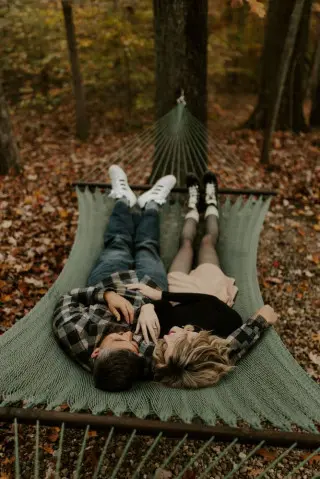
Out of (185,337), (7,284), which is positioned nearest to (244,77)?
(7,284)

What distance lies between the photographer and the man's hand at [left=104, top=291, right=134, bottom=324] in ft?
6.72

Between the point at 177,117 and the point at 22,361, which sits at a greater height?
the point at 177,117

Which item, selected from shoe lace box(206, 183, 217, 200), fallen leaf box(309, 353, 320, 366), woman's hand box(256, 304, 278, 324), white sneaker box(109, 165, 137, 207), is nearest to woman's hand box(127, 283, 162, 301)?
woman's hand box(256, 304, 278, 324)

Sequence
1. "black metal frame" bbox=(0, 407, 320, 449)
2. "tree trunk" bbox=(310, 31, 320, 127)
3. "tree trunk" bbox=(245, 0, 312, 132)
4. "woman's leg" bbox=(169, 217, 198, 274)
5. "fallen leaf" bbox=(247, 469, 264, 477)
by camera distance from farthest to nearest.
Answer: "tree trunk" bbox=(310, 31, 320, 127)
"tree trunk" bbox=(245, 0, 312, 132)
"woman's leg" bbox=(169, 217, 198, 274)
"fallen leaf" bbox=(247, 469, 264, 477)
"black metal frame" bbox=(0, 407, 320, 449)

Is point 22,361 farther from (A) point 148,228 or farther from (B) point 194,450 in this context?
(A) point 148,228

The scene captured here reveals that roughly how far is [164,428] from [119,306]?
2.56 ft

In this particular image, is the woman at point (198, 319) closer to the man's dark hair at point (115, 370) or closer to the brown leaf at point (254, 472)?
the man's dark hair at point (115, 370)

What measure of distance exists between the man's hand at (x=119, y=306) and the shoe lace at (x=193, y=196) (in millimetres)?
1081

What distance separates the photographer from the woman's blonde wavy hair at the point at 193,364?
67.3 inches

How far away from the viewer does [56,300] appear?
2072 millimetres

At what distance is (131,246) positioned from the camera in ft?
8.57

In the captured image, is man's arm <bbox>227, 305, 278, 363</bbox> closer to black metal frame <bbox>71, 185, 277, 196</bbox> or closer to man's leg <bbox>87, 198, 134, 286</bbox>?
man's leg <bbox>87, 198, 134, 286</bbox>

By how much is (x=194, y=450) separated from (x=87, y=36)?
568 centimetres

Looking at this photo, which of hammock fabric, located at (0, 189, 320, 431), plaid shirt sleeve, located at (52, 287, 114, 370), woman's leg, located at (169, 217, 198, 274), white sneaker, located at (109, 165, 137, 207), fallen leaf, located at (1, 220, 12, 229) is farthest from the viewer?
fallen leaf, located at (1, 220, 12, 229)
